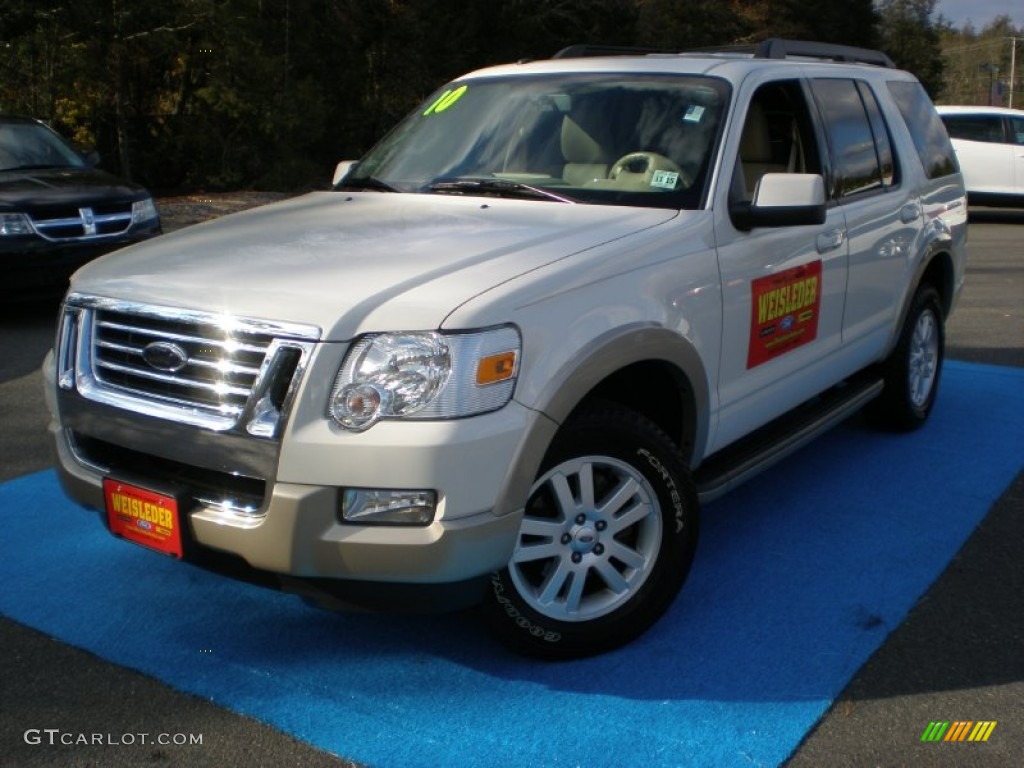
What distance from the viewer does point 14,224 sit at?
862cm

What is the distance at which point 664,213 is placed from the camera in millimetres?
3922

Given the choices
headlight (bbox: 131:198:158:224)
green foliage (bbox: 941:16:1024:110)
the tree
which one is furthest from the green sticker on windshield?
green foliage (bbox: 941:16:1024:110)

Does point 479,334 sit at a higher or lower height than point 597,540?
higher

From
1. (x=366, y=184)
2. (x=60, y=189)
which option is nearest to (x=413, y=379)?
(x=366, y=184)

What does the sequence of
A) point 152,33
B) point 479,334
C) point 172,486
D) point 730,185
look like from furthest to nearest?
point 152,33
point 730,185
point 172,486
point 479,334

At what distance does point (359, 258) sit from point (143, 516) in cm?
100

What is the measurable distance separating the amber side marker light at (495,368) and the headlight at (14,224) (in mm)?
6814

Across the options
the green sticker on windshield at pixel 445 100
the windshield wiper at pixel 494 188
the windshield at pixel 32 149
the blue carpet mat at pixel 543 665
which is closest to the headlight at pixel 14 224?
the windshield at pixel 32 149

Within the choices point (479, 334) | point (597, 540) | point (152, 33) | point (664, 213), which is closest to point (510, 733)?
point (597, 540)

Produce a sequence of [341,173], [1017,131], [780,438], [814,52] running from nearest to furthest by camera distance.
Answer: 1. [780,438]
2. [341,173]
3. [814,52]
4. [1017,131]

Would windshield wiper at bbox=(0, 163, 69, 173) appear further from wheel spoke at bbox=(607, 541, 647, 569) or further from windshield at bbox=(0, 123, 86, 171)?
wheel spoke at bbox=(607, 541, 647, 569)

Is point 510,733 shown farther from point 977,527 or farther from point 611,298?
point 977,527

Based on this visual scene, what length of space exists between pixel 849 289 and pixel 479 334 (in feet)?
8.36

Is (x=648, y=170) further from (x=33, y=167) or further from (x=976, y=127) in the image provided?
(x=976, y=127)
